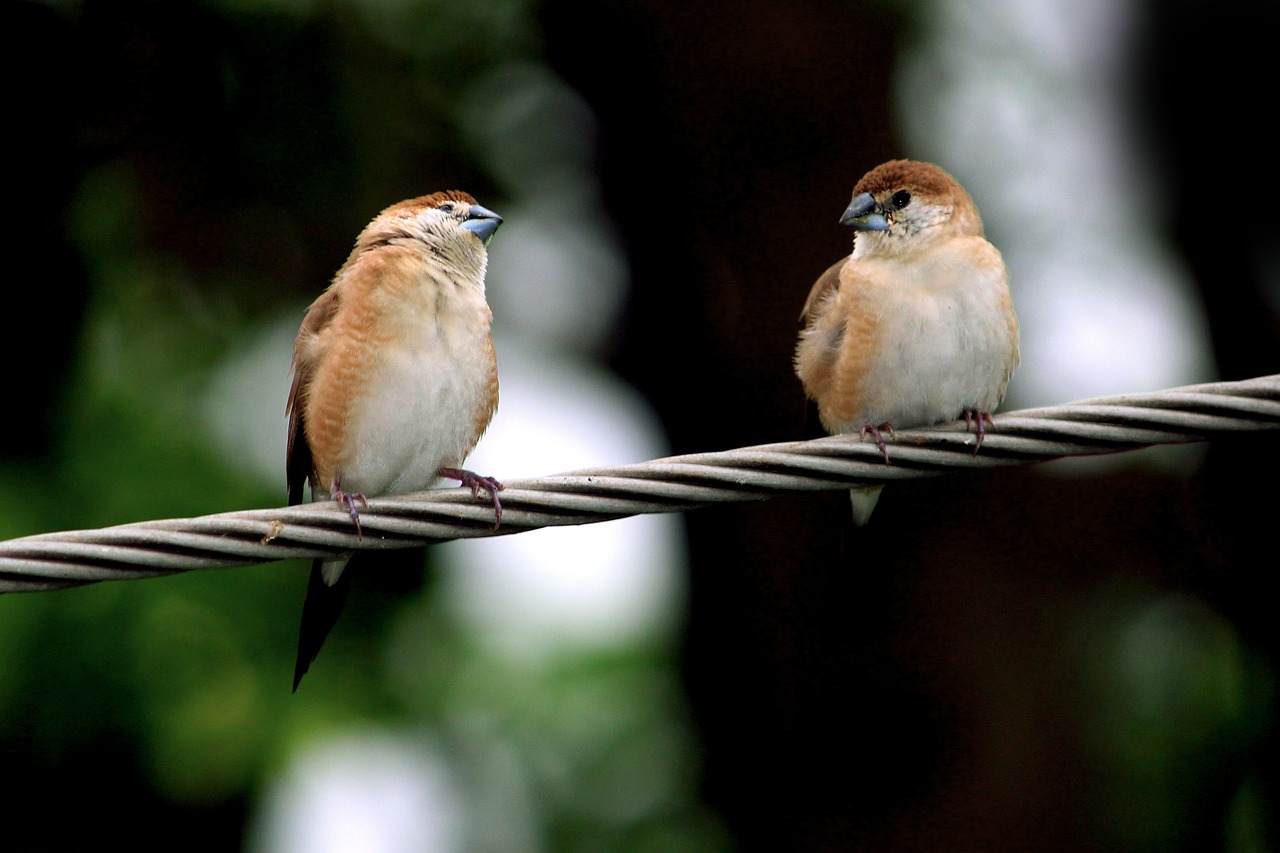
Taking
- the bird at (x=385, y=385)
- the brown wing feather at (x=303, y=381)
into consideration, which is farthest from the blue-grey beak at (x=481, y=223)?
the brown wing feather at (x=303, y=381)

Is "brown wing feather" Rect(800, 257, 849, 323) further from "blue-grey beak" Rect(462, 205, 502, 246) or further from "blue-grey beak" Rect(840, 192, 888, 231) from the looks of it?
"blue-grey beak" Rect(462, 205, 502, 246)

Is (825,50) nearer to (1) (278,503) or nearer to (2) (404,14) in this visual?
(2) (404,14)

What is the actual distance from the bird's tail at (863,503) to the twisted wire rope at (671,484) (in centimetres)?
203

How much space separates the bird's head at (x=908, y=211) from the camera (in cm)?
482

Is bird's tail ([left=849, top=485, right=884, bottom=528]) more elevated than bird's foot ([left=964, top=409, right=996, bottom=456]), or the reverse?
bird's foot ([left=964, top=409, right=996, bottom=456])

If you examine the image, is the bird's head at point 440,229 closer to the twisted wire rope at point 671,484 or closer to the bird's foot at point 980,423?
the twisted wire rope at point 671,484

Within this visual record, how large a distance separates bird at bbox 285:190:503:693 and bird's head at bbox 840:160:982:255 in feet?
4.87

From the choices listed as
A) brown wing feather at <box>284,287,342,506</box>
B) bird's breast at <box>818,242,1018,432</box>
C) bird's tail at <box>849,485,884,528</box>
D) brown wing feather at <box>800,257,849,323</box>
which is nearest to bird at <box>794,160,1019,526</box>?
bird's breast at <box>818,242,1018,432</box>

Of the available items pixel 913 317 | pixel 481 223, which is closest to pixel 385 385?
pixel 481 223

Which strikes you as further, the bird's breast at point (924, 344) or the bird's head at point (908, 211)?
the bird's head at point (908, 211)

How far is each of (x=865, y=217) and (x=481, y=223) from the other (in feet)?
4.84

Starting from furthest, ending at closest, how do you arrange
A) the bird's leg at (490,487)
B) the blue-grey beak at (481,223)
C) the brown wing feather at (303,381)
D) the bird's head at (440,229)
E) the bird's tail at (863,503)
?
the bird's tail at (863,503) → the blue-grey beak at (481,223) → the bird's head at (440,229) → the brown wing feather at (303,381) → the bird's leg at (490,487)

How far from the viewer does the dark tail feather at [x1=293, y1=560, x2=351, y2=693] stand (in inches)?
174

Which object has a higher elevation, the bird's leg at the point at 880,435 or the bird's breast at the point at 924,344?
the bird's breast at the point at 924,344
